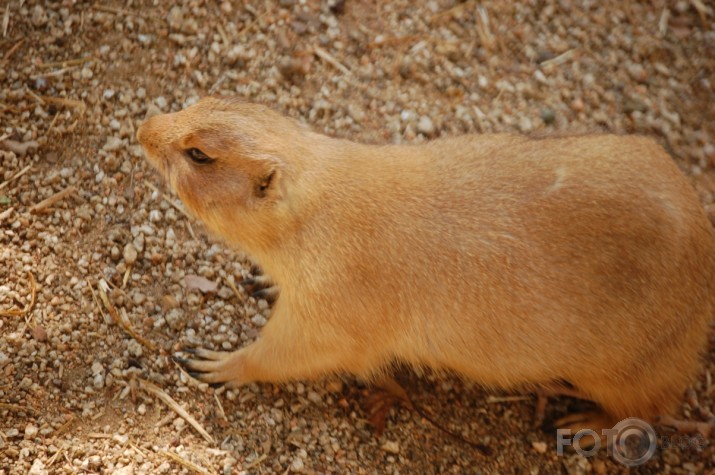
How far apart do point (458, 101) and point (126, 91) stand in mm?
2070

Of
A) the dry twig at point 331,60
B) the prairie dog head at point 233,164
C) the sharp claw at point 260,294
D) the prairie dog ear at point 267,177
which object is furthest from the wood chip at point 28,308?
the dry twig at point 331,60

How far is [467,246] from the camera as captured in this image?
3227mm

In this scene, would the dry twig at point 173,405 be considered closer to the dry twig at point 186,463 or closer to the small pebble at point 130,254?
the dry twig at point 186,463

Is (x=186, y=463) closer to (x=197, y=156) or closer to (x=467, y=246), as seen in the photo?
(x=197, y=156)

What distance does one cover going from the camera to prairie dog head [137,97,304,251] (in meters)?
3.20

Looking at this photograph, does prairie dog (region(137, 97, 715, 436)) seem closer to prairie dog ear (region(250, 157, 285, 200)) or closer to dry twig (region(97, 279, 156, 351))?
prairie dog ear (region(250, 157, 285, 200))

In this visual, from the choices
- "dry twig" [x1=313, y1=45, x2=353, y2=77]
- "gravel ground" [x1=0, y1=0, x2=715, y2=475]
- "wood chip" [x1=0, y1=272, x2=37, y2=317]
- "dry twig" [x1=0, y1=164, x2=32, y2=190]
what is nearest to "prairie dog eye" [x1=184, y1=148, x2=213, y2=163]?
"gravel ground" [x1=0, y1=0, x2=715, y2=475]

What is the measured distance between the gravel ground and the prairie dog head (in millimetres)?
795

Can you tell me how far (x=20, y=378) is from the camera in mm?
3439

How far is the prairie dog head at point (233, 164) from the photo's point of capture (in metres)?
3.20

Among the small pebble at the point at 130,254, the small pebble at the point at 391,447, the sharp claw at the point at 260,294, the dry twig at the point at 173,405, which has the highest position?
the small pebble at the point at 130,254

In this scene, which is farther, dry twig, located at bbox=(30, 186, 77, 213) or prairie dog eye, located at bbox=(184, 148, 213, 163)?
dry twig, located at bbox=(30, 186, 77, 213)

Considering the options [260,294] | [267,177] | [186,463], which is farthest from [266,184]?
[186,463]

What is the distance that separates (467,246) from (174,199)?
5.96 feet
